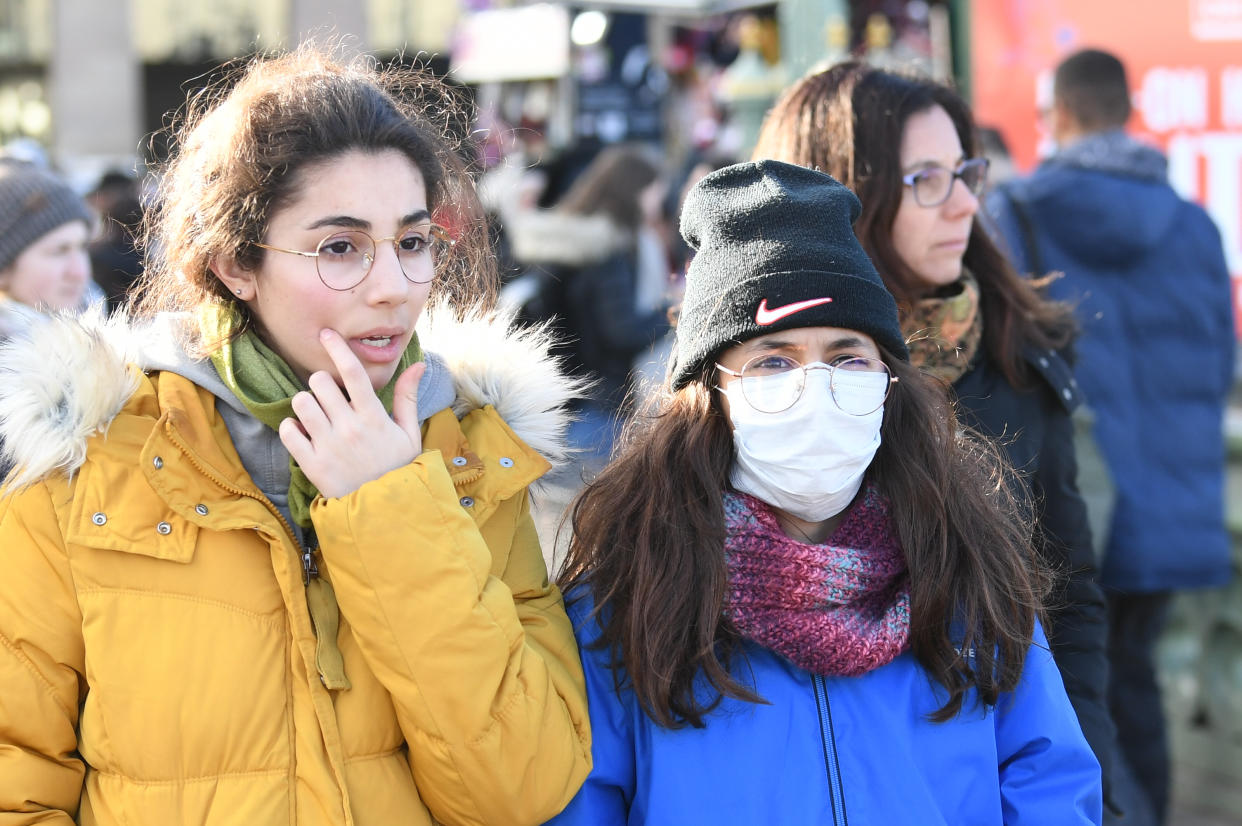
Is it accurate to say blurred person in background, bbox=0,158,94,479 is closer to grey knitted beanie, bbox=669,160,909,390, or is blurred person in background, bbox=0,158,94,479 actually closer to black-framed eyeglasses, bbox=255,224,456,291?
black-framed eyeglasses, bbox=255,224,456,291

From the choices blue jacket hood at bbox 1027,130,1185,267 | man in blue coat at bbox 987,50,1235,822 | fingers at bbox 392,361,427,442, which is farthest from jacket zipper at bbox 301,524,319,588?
blue jacket hood at bbox 1027,130,1185,267

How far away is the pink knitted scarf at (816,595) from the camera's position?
6.66ft

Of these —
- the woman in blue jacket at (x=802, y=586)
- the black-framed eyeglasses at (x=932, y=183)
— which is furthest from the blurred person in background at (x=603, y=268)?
the woman in blue jacket at (x=802, y=586)

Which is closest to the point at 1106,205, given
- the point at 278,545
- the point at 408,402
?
the point at 408,402

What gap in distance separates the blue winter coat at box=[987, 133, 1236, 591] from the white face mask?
6.54ft

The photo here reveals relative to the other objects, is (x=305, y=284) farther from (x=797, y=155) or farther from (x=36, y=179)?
(x=36, y=179)

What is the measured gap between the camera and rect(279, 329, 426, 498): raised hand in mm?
1896

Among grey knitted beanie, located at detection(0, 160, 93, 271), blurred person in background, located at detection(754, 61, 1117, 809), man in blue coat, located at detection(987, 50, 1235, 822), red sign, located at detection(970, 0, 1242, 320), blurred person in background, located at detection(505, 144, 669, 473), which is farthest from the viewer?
blurred person in background, located at detection(505, 144, 669, 473)

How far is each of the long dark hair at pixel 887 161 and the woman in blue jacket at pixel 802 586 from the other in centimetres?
51

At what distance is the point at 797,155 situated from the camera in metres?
2.82

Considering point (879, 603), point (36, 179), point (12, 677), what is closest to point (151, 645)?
point (12, 677)

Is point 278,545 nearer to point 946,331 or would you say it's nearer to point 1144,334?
point 946,331

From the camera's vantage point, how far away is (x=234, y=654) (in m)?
1.87

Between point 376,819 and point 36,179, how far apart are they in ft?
11.0
